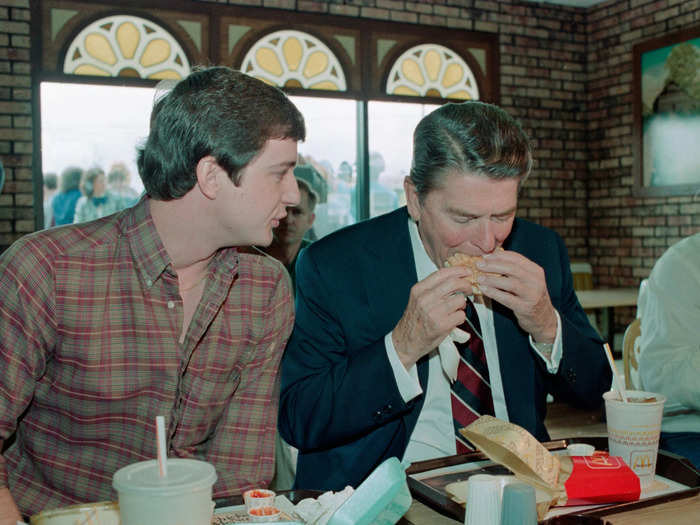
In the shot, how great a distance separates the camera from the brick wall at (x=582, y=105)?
281 inches

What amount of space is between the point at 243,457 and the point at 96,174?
4.92 metres

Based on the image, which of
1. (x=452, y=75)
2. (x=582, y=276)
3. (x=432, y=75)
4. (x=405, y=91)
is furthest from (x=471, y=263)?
(x=582, y=276)

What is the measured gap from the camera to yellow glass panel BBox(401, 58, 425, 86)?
23.5 feet

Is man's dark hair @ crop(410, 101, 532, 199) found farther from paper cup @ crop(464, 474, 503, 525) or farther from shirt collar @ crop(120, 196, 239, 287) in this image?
paper cup @ crop(464, 474, 503, 525)

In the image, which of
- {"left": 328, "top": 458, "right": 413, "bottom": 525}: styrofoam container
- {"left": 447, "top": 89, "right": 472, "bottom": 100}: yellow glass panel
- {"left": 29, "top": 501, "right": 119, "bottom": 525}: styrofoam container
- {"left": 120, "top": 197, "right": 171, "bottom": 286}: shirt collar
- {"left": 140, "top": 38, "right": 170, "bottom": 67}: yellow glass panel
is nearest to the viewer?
{"left": 328, "top": 458, "right": 413, "bottom": 525}: styrofoam container

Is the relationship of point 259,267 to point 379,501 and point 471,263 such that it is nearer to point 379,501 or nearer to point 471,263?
point 471,263

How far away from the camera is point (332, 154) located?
22.7ft

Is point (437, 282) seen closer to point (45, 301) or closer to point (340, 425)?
point (340, 425)

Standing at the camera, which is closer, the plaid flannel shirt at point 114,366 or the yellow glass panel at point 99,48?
the plaid flannel shirt at point 114,366

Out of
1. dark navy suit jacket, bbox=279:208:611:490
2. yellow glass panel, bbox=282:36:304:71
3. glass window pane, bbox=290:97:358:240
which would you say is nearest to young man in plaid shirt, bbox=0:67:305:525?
dark navy suit jacket, bbox=279:208:611:490

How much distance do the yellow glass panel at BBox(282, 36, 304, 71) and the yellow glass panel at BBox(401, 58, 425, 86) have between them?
113 centimetres

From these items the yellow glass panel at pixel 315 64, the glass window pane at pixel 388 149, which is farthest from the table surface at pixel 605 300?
the yellow glass panel at pixel 315 64

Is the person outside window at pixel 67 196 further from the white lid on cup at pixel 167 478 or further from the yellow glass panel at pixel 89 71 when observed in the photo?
the white lid on cup at pixel 167 478

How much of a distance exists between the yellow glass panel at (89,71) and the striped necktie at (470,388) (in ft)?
16.6
